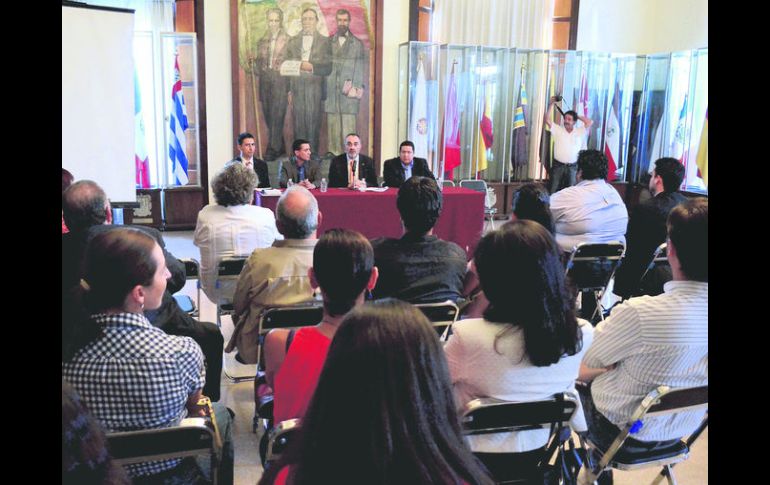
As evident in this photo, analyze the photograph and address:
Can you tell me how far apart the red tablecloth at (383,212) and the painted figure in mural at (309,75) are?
2.48 metres

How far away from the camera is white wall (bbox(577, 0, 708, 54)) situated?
9367 millimetres

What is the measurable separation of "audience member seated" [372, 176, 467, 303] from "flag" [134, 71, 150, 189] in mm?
5737

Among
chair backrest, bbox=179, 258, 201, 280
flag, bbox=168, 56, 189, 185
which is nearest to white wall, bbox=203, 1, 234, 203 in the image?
flag, bbox=168, 56, 189, 185

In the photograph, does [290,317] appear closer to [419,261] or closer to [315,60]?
[419,261]

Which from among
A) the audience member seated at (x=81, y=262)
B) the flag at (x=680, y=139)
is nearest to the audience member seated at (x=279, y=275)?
the audience member seated at (x=81, y=262)

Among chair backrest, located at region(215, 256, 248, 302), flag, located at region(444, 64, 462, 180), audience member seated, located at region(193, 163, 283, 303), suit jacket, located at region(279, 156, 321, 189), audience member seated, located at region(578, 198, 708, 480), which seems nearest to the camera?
audience member seated, located at region(578, 198, 708, 480)

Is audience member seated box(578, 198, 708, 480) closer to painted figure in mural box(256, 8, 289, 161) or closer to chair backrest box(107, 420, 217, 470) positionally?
chair backrest box(107, 420, 217, 470)

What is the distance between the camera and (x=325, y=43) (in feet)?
27.5
